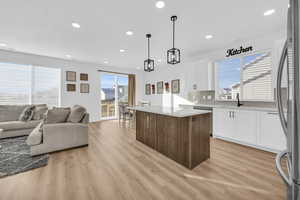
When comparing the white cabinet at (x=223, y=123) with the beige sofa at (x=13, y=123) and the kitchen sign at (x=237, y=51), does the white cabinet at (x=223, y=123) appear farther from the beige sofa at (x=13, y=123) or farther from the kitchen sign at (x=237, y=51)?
the beige sofa at (x=13, y=123)

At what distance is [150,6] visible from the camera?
2170 millimetres

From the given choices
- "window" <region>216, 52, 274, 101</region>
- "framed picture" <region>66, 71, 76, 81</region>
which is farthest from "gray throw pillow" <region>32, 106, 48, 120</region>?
"window" <region>216, 52, 274, 101</region>

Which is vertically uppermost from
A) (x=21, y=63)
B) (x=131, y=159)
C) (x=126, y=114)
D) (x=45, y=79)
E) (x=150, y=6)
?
(x=150, y=6)

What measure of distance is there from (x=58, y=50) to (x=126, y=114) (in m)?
3.28

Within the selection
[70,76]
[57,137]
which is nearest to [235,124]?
[57,137]

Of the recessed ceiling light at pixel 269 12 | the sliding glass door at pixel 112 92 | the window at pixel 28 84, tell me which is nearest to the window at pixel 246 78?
the recessed ceiling light at pixel 269 12

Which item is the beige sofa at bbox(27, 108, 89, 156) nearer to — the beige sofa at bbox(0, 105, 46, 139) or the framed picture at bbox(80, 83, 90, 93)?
the beige sofa at bbox(0, 105, 46, 139)

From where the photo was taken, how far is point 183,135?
7.13ft

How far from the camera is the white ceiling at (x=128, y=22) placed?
7.09ft

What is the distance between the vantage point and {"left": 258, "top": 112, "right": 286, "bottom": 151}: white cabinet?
2613 millimetres

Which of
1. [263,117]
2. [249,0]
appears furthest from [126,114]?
[249,0]

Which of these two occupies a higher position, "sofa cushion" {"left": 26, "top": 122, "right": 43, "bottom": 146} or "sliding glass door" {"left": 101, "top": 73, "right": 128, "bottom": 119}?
"sliding glass door" {"left": 101, "top": 73, "right": 128, "bottom": 119}

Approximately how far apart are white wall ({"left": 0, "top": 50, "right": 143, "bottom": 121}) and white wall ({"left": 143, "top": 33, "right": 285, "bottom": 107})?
214 cm

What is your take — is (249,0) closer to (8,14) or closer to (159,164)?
(159,164)
